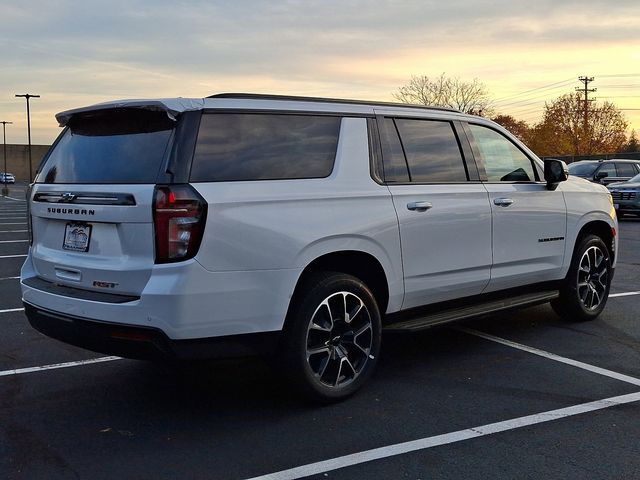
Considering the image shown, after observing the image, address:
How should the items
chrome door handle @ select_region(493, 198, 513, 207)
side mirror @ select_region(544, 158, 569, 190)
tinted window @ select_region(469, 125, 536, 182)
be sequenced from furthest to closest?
1. side mirror @ select_region(544, 158, 569, 190)
2. tinted window @ select_region(469, 125, 536, 182)
3. chrome door handle @ select_region(493, 198, 513, 207)

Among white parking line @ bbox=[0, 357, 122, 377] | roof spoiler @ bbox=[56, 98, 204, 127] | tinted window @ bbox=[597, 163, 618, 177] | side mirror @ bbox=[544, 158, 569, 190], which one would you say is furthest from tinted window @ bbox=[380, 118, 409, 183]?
tinted window @ bbox=[597, 163, 618, 177]

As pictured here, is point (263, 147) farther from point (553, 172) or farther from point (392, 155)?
point (553, 172)

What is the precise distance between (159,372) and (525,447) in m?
2.74

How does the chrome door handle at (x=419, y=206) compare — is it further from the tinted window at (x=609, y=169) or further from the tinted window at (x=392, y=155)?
the tinted window at (x=609, y=169)

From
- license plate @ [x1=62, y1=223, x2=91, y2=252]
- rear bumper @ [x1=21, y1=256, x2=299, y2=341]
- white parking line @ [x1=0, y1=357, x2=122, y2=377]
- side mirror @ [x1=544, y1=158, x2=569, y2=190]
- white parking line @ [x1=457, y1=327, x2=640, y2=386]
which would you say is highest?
side mirror @ [x1=544, y1=158, x2=569, y2=190]

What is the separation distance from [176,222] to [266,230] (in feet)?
1.75

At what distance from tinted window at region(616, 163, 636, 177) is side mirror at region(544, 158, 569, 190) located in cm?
1843

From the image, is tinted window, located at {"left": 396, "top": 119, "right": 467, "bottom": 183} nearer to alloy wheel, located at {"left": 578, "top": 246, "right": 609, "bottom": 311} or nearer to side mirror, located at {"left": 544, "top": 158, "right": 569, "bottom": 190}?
side mirror, located at {"left": 544, "top": 158, "right": 569, "bottom": 190}

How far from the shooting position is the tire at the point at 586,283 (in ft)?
20.9

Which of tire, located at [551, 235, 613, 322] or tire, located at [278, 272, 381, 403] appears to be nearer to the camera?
tire, located at [278, 272, 381, 403]

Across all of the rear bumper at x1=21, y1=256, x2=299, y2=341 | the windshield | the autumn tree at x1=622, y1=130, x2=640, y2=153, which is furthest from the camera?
the autumn tree at x1=622, y1=130, x2=640, y2=153

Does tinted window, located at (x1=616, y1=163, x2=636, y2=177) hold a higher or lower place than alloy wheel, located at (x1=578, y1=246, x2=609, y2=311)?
higher

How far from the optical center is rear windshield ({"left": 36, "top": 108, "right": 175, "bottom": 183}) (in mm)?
3861

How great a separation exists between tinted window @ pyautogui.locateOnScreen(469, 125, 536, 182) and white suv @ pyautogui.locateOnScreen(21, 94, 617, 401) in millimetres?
54
